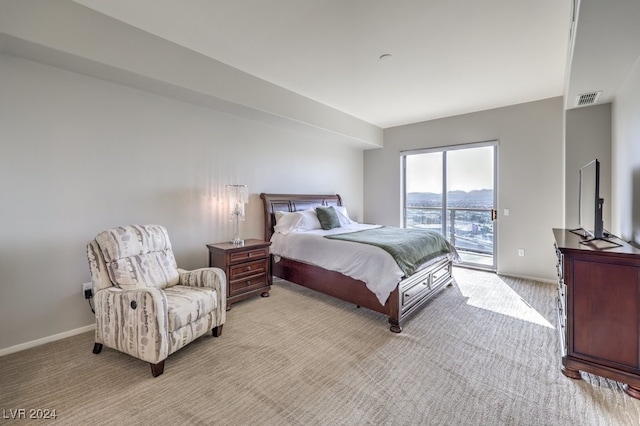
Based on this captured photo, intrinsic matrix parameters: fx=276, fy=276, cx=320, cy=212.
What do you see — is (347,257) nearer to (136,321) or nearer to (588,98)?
(136,321)

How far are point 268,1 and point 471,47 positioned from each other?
212 centimetres

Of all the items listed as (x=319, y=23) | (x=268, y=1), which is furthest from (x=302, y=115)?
(x=268, y=1)

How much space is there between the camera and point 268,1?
2264mm

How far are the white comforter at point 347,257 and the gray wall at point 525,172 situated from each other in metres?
3.17

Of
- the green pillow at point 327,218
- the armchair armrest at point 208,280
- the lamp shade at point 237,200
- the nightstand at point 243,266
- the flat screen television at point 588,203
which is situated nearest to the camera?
the flat screen television at point 588,203

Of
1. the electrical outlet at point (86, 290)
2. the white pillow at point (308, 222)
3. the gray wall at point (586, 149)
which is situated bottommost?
the electrical outlet at point (86, 290)

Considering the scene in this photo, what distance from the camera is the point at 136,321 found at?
2.11 m

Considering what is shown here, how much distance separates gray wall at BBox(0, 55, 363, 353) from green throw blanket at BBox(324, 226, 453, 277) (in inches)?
75.0

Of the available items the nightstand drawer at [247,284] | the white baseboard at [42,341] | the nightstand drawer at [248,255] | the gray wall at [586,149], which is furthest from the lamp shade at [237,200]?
the gray wall at [586,149]

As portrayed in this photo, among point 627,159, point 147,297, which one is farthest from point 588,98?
point 147,297

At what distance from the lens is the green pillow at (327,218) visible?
455cm

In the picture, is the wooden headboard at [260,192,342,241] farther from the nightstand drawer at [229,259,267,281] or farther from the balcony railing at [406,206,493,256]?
the balcony railing at [406,206,493,256]

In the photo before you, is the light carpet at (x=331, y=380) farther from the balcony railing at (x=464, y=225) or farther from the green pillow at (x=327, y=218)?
the balcony railing at (x=464, y=225)

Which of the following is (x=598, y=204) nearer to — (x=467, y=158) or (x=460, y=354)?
(x=460, y=354)
